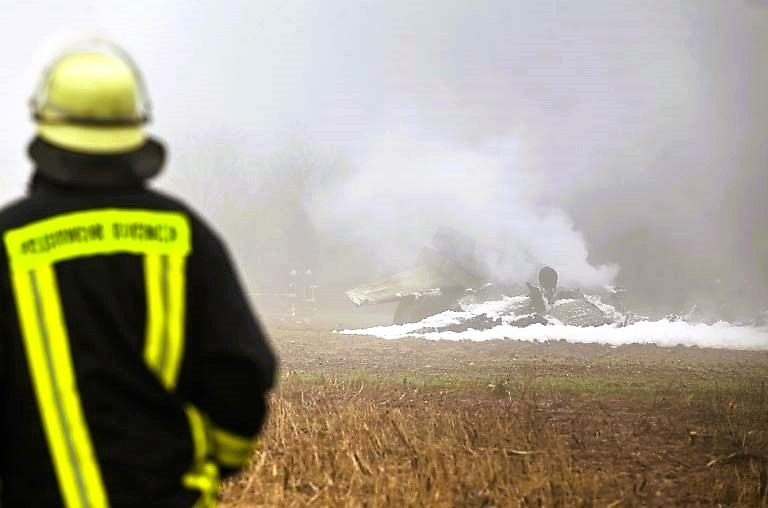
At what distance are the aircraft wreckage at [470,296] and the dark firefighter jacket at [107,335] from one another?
25606 millimetres

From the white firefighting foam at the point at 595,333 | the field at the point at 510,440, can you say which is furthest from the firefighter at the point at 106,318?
the white firefighting foam at the point at 595,333

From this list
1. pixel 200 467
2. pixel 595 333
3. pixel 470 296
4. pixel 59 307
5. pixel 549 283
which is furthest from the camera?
pixel 470 296

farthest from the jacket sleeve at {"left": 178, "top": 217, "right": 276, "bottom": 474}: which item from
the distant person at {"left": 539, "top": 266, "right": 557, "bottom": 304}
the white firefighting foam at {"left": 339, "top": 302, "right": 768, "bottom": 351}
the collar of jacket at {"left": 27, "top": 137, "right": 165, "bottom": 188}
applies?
the distant person at {"left": 539, "top": 266, "right": 557, "bottom": 304}

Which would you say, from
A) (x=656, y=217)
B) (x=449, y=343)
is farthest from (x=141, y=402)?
(x=656, y=217)

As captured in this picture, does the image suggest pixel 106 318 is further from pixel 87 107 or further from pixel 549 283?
pixel 549 283

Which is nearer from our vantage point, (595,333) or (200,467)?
(200,467)

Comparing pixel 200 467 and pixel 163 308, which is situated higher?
pixel 163 308

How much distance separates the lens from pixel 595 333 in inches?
1058

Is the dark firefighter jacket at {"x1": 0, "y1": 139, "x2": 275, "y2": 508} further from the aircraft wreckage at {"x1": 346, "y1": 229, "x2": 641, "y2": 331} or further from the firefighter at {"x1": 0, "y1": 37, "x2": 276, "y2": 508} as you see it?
the aircraft wreckage at {"x1": 346, "y1": 229, "x2": 641, "y2": 331}

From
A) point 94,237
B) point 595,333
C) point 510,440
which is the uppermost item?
point 595,333

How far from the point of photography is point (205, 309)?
2.38 meters

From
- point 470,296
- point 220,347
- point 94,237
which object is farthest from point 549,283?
point 94,237

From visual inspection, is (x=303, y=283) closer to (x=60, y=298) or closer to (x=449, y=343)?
(x=449, y=343)

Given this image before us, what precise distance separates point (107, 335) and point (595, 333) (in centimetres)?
2522
